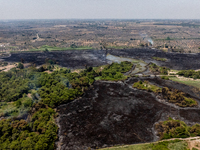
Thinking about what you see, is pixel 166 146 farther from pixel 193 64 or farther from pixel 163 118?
pixel 193 64

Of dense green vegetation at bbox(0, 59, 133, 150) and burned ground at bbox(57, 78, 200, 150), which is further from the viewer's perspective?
burned ground at bbox(57, 78, 200, 150)

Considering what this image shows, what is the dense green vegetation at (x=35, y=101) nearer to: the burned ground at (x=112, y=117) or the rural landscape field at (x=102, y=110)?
the rural landscape field at (x=102, y=110)

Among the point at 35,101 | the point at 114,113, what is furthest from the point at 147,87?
the point at 35,101

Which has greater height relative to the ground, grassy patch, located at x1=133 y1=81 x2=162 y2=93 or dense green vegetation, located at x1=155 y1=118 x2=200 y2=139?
grassy patch, located at x1=133 y1=81 x2=162 y2=93

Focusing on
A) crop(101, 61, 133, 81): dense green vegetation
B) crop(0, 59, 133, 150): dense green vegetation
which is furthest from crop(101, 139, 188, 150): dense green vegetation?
crop(101, 61, 133, 81): dense green vegetation

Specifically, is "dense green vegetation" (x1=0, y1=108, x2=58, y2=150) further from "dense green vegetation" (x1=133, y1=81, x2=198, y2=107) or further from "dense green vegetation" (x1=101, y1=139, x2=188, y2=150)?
"dense green vegetation" (x1=133, y1=81, x2=198, y2=107)

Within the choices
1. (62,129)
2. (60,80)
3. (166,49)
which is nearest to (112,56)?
(166,49)
